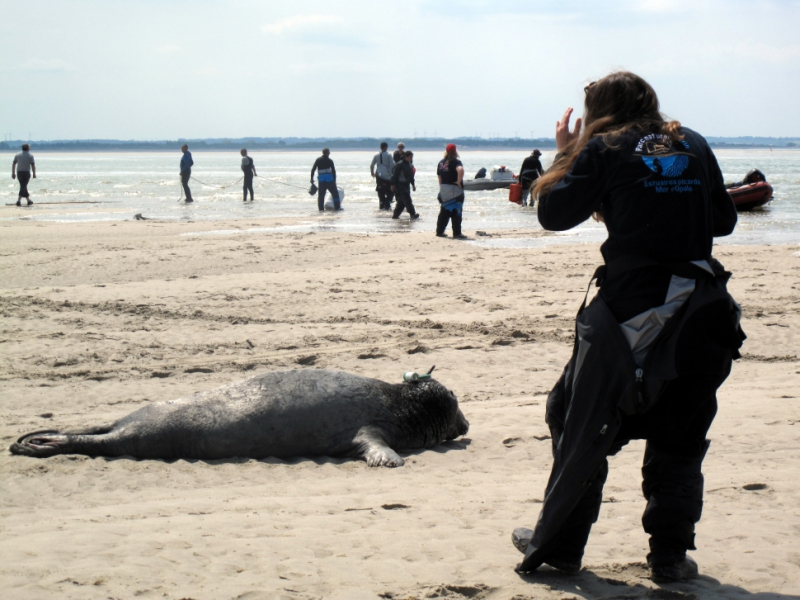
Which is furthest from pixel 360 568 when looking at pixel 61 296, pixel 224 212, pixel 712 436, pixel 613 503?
pixel 224 212

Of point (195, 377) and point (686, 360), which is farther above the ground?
point (686, 360)

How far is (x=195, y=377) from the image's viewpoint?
668cm

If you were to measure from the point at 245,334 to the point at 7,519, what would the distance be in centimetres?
432

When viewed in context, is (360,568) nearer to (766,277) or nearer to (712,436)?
(712,436)

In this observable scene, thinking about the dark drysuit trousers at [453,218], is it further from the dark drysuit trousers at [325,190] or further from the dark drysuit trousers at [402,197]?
the dark drysuit trousers at [325,190]

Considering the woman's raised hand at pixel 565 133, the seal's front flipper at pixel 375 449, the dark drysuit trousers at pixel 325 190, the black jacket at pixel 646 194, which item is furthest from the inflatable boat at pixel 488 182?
the black jacket at pixel 646 194

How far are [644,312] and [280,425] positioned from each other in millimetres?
2908

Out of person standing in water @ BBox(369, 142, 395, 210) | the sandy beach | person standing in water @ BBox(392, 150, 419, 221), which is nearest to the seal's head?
the sandy beach

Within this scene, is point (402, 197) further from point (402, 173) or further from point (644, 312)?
point (644, 312)

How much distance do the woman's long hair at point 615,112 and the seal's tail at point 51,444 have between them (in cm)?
351

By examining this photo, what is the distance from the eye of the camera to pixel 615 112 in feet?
9.66

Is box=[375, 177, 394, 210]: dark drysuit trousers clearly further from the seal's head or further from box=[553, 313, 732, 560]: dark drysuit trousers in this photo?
box=[553, 313, 732, 560]: dark drysuit trousers

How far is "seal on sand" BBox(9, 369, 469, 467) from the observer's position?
499 cm

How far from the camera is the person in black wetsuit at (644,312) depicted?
9.02 ft
